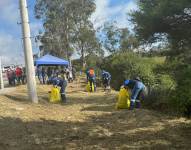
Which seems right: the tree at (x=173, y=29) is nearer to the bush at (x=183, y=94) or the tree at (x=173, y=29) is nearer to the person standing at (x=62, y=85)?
the bush at (x=183, y=94)

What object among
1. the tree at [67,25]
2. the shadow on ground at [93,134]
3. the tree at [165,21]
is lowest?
the shadow on ground at [93,134]

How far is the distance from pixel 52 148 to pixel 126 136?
7.96 ft

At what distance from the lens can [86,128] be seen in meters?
14.6

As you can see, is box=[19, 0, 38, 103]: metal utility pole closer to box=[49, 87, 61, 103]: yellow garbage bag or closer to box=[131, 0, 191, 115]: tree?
box=[49, 87, 61, 103]: yellow garbage bag

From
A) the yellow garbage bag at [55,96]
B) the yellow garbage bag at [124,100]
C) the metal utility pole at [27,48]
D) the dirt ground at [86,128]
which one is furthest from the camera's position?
the yellow garbage bag at [55,96]

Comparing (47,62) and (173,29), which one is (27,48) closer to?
(173,29)

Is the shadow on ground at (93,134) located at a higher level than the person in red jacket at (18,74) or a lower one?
lower

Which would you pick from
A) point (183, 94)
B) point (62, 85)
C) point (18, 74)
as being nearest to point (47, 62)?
point (18, 74)

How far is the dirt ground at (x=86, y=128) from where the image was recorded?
1229cm

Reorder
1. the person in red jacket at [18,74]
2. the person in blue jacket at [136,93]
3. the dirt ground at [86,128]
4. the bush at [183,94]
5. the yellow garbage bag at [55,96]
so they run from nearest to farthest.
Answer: the dirt ground at [86,128] → the bush at [183,94] → the person in blue jacket at [136,93] → the yellow garbage bag at [55,96] → the person in red jacket at [18,74]

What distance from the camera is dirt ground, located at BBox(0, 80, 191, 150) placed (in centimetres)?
1229

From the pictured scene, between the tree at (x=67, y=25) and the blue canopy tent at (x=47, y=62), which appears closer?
the blue canopy tent at (x=47, y=62)

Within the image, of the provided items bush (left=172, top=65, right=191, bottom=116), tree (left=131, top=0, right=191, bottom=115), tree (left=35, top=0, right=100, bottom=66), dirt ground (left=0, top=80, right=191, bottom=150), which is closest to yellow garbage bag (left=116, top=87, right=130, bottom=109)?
dirt ground (left=0, top=80, right=191, bottom=150)

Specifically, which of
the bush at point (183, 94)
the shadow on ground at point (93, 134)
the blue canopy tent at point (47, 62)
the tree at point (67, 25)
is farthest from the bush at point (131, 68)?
the tree at point (67, 25)
